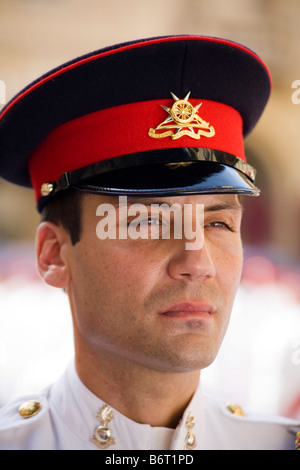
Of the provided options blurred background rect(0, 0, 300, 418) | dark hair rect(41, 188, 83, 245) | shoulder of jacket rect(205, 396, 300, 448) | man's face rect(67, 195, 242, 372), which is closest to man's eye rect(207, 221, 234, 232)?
man's face rect(67, 195, 242, 372)

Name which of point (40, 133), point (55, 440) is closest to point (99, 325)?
point (55, 440)

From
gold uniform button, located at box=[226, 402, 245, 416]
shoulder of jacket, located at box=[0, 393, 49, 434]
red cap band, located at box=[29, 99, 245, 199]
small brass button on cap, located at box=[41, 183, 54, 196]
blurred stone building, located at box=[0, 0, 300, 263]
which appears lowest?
gold uniform button, located at box=[226, 402, 245, 416]

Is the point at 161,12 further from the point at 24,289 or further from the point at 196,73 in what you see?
the point at 196,73

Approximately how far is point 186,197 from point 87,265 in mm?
263

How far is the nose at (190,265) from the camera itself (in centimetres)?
104

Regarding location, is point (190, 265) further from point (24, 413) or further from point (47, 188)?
point (24, 413)

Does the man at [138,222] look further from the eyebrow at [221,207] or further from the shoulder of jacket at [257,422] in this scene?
the shoulder of jacket at [257,422]

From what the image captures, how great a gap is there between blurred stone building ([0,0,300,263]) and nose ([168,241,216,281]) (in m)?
4.36

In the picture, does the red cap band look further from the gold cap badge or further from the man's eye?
the man's eye

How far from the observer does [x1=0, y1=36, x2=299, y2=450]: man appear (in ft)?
3.51

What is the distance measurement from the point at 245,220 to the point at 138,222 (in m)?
2.81

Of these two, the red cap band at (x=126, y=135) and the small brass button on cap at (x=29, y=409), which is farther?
the small brass button on cap at (x=29, y=409)

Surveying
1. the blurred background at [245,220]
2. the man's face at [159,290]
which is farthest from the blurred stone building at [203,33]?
the man's face at [159,290]
